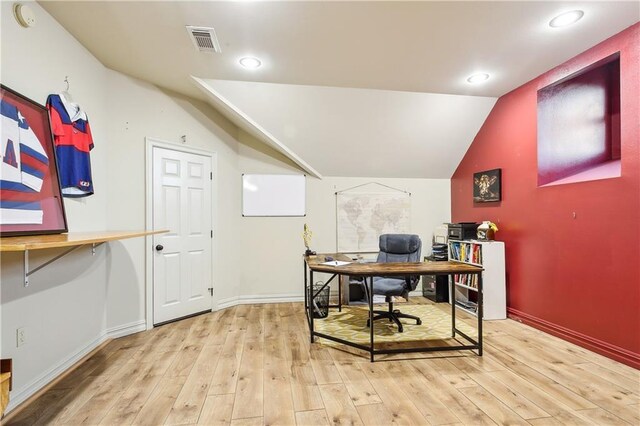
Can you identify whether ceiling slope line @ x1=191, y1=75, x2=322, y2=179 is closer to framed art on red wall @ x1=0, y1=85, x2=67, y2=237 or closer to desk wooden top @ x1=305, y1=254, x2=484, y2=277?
framed art on red wall @ x1=0, y1=85, x2=67, y2=237

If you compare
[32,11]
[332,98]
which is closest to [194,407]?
[32,11]

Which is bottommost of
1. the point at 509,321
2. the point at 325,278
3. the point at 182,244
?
the point at 509,321

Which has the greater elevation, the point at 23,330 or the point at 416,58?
the point at 416,58

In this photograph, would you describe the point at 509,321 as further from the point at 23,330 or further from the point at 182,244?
the point at 23,330

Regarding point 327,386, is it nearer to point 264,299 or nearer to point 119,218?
point 264,299

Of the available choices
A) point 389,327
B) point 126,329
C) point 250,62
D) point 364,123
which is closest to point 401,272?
point 389,327

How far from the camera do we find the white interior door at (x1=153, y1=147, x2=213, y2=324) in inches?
134

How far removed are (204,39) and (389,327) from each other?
3281 mm

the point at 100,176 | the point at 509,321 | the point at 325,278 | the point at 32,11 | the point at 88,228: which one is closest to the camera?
the point at 32,11

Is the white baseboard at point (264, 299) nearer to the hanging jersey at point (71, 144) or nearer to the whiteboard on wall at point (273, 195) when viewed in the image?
the whiteboard on wall at point (273, 195)

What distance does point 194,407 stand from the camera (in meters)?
1.92

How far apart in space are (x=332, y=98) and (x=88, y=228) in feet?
9.12

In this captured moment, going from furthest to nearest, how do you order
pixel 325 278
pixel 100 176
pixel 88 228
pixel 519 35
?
pixel 325 278, pixel 100 176, pixel 88 228, pixel 519 35

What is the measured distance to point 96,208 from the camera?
9.27 ft
